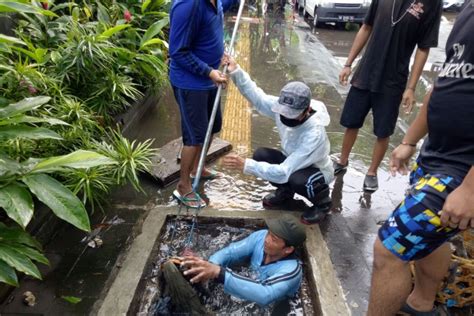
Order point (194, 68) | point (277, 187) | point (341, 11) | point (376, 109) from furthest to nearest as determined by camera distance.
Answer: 1. point (341, 11)
2. point (376, 109)
3. point (277, 187)
4. point (194, 68)

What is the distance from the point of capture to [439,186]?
1.86m

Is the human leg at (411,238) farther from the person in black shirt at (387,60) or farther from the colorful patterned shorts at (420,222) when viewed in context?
the person in black shirt at (387,60)

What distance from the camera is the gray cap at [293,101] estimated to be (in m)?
3.04

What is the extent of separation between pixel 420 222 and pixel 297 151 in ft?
4.91

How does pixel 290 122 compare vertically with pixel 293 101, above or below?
below

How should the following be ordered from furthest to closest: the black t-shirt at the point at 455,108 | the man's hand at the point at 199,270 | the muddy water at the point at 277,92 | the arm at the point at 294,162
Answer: the muddy water at the point at 277,92
the arm at the point at 294,162
the man's hand at the point at 199,270
the black t-shirt at the point at 455,108

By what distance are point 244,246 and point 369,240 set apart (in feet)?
3.76

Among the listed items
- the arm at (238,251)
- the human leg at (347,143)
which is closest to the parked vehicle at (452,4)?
the human leg at (347,143)

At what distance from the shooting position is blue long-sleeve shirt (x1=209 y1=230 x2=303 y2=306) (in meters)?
2.63

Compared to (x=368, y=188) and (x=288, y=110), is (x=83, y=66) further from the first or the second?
(x=368, y=188)

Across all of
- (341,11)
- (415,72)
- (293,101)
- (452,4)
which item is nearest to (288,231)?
(293,101)

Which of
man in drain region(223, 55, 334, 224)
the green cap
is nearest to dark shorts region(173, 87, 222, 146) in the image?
man in drain region(223, 55, 334, 224)

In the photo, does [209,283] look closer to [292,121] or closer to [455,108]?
[292,121]

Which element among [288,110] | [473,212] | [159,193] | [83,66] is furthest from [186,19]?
[473,212]
